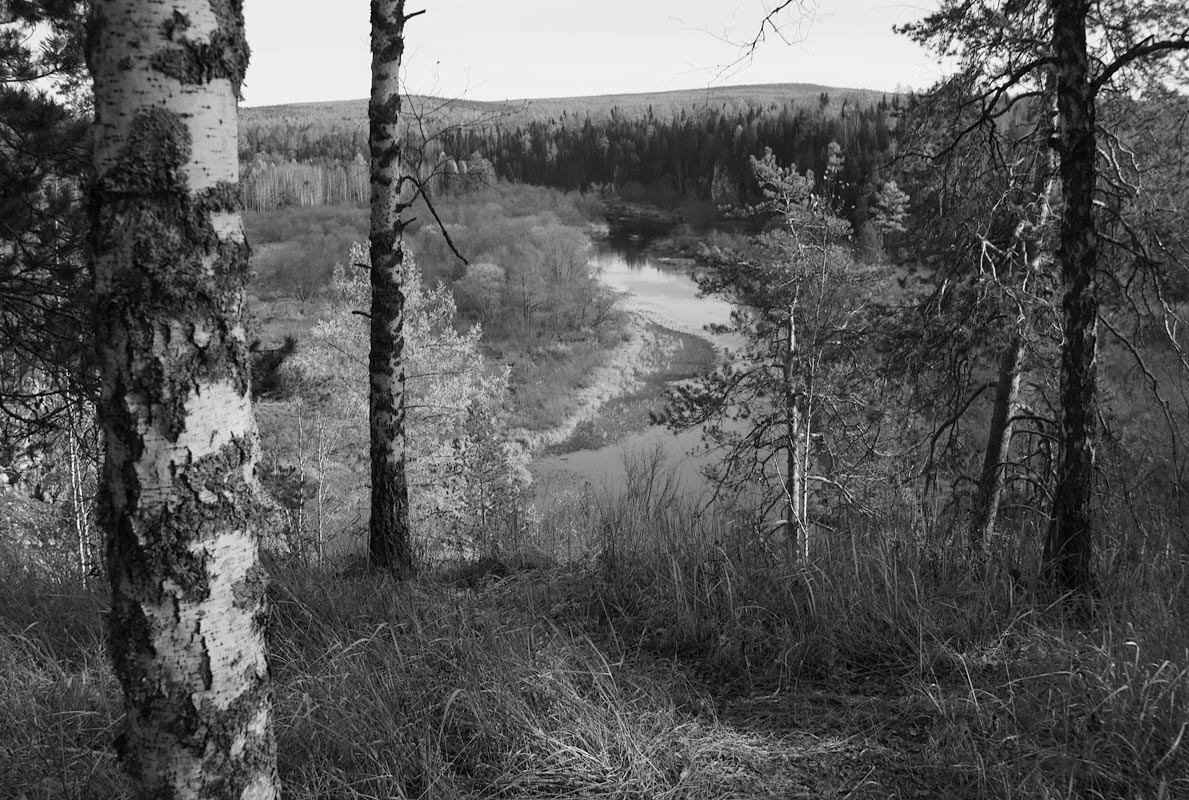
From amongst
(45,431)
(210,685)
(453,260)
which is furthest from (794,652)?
(453,260)

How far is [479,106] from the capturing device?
7.50 m

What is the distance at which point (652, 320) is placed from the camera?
151ft

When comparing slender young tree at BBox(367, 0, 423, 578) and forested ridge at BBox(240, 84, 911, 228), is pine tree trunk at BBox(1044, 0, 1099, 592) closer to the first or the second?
slender young tree at BBox(367, 0, 423, 578)

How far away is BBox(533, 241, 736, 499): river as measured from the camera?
→ 1656cm

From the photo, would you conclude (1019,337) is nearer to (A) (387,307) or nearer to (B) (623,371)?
(A) (387,307)

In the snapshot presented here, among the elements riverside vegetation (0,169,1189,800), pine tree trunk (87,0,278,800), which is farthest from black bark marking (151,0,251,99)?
riverside vegetation (0,169,1189,800)

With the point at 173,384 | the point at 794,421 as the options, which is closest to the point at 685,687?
the point at 173,384

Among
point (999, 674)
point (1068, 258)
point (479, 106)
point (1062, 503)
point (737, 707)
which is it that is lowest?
point (737, 707)

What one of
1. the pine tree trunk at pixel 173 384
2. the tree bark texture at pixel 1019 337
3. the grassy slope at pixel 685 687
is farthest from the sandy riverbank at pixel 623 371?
the pine tree trunk at pixel 173 384

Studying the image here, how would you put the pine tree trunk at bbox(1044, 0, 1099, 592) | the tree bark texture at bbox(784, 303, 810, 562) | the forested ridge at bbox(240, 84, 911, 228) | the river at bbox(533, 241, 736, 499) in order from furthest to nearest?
the forested ridge at bbox(240, 84, 911, 228), the river at bbox(533, 241, 736, 499), the tree bark texture at bbox(784, 303, 810, 562), the pine tree trunk at bbox(1044, 0, 1099, 592)

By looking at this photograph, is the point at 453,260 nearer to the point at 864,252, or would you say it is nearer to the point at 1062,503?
the point at 864,252

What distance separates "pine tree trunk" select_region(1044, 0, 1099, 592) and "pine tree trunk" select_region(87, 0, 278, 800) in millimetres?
3428

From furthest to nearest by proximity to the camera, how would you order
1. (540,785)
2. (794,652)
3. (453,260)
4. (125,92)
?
(453,260)
(794,652)
(540,785)
(125,92)

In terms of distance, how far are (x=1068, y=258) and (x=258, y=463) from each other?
11.5 ft
